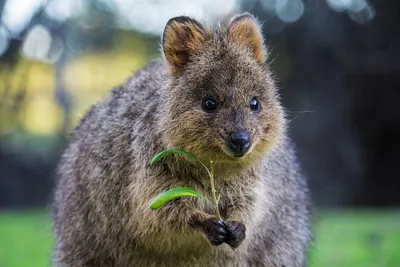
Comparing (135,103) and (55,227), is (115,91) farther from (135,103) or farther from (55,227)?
(55,227)

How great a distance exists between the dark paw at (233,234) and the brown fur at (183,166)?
23 cm

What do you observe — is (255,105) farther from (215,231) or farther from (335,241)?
(335,241)

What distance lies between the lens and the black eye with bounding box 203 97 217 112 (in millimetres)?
4391

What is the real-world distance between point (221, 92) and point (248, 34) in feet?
2.19

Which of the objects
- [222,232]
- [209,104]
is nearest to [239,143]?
[209,104]

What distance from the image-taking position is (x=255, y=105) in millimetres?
4512

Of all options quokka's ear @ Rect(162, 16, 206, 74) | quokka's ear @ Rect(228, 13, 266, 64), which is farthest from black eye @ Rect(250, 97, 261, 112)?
quokka's ear @ Rect(162, 16, 206, 74)

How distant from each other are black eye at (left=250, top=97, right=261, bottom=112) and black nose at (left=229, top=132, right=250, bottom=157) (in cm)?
35

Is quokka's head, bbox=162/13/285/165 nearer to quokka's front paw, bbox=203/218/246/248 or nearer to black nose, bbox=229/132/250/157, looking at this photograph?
black nose, bbox=229/132/250/157

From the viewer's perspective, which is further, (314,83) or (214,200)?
(314,83)

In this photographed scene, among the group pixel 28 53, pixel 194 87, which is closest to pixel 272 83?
pixel 194 87

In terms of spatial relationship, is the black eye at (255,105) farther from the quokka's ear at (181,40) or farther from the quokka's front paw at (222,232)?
the quokka's front paw at (222,232)

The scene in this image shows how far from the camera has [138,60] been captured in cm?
1434

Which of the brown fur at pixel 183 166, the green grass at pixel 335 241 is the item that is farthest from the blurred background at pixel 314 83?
the brown fur at pixel 183 166
